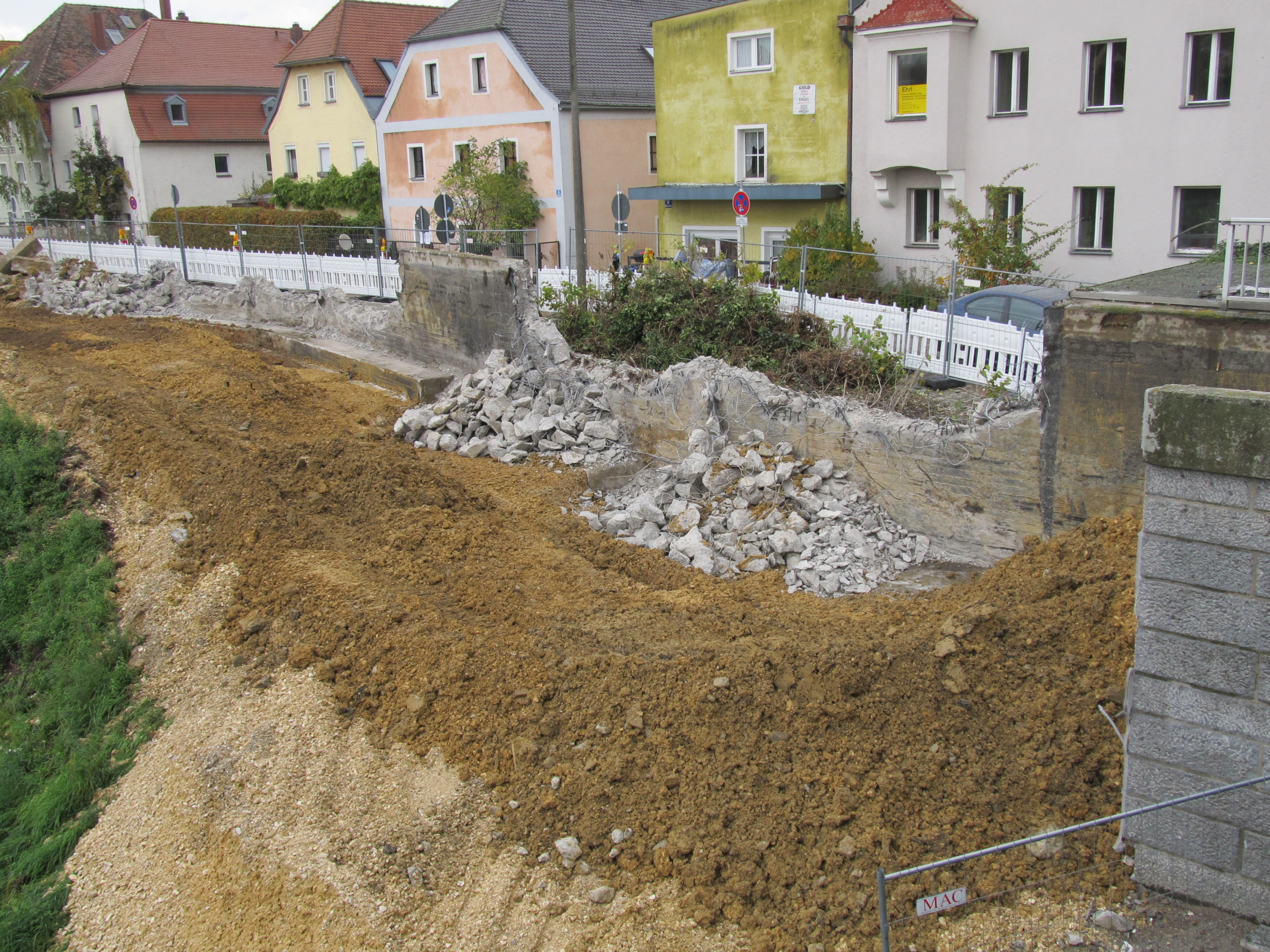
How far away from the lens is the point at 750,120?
81.5 feet

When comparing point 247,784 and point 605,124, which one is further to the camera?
point 605,124

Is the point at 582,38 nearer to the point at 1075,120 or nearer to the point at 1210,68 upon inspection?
the point at 1075,120

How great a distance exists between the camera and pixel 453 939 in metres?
5.65

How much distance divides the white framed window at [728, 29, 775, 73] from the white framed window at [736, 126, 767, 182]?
133 centimetres

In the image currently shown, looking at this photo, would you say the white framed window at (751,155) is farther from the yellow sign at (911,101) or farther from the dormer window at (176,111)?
the dormer window at (176,111)

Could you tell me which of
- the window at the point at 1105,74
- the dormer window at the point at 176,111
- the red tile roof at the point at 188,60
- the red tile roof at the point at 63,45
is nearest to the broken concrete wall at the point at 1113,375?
the window at the point at 1105,74

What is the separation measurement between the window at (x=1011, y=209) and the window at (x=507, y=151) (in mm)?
14425

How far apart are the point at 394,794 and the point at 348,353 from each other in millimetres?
14510

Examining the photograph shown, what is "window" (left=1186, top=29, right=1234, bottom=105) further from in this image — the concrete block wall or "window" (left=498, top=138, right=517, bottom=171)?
"window" (left=498, top=138, right=517, bottom=171)

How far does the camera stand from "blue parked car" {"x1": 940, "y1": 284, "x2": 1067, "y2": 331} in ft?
43.9

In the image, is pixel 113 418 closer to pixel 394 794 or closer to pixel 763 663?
pixel 394 794

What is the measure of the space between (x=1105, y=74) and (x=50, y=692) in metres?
19.1

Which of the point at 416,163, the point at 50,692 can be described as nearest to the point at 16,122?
the point at 416,163

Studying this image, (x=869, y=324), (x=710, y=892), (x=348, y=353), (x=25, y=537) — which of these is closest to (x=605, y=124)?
(x=348, y=353)
